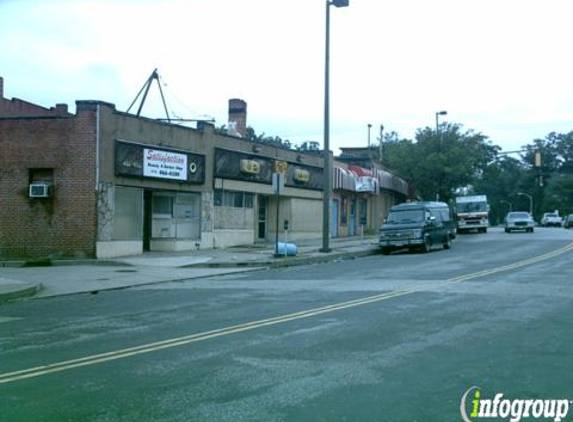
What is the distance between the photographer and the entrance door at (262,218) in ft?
104

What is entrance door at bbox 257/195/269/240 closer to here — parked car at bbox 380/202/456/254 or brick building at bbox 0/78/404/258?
brick building at bbox 0/78/404/258

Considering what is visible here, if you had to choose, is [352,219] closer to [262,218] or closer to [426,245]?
[262,218]

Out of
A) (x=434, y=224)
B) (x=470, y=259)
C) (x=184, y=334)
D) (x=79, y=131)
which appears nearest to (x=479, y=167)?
(x=434, y=224)

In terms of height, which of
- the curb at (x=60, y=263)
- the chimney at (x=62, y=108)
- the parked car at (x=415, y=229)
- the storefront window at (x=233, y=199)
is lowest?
the curb at (x=60, y=263)

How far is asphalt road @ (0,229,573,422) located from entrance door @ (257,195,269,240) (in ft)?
56.0

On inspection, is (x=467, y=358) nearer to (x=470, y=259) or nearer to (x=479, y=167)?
(x=470, y=259)

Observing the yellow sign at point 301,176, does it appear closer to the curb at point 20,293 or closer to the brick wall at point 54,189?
the brick wall at point 54,189

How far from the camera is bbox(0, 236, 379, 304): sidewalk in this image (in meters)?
16.0

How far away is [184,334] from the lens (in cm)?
926

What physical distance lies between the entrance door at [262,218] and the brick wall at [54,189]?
11.0 metres

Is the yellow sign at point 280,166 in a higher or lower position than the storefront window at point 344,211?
higher

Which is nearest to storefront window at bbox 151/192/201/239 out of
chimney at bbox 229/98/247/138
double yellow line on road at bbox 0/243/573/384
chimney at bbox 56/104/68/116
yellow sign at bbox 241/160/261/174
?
yellow sign at bbox 241/160/261/174

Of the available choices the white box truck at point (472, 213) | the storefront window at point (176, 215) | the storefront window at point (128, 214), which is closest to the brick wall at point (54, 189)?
the storefront window at point (128, 214)

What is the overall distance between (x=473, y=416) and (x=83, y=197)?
1859 centimetres
